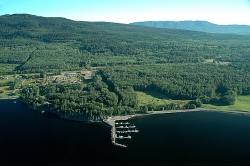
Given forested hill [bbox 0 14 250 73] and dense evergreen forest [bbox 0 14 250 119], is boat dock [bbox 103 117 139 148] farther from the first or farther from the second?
forested hill [bbox 0 14 250 73]

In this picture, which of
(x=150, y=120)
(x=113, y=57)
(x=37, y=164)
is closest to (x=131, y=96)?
(x=150, y=120)

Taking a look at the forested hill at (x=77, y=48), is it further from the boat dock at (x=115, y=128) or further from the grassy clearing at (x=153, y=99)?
the boat dock at (x=115, y=128)

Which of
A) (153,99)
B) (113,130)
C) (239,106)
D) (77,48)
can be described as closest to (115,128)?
(113,130)

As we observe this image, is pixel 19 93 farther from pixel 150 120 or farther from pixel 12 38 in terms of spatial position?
pixel 12 38

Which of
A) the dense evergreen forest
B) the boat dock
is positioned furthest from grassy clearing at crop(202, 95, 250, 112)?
the boat dock

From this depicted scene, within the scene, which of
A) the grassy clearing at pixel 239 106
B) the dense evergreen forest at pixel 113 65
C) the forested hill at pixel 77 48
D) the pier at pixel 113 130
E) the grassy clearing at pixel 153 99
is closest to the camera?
the pier at pixel 113 130

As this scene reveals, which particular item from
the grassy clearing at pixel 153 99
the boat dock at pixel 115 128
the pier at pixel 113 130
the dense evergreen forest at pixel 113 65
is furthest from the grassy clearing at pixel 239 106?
the pier at pixel 113 130
